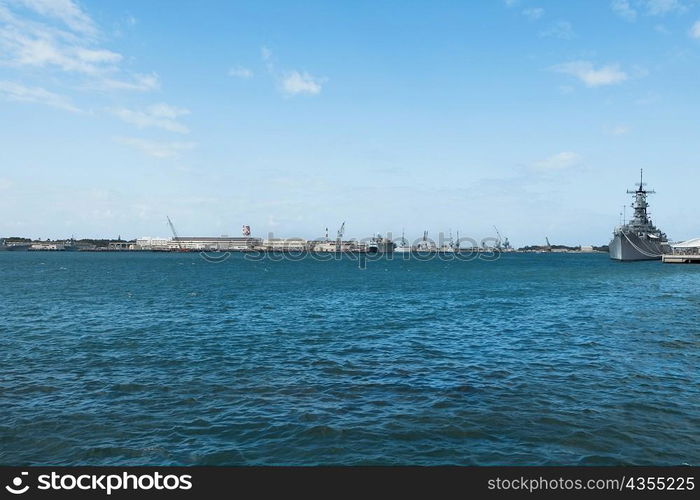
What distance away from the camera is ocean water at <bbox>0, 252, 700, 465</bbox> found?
16.5 metres

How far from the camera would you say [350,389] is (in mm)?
23297

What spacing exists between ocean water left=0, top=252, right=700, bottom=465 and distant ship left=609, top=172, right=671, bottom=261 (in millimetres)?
139173

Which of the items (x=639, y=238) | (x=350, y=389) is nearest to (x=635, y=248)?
(x=639, y=238)

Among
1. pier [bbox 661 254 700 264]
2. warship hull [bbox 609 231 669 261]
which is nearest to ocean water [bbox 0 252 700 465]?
pier [bbox 661 254 700 264]

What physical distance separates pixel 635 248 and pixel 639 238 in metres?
3.88

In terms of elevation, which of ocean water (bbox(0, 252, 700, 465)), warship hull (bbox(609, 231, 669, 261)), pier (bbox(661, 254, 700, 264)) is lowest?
ocean water (bbox(0, 252, 700, 465))

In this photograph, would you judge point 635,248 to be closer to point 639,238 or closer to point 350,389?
point 639,238

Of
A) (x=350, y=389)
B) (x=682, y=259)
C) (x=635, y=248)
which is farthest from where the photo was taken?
(x=635, y=248)

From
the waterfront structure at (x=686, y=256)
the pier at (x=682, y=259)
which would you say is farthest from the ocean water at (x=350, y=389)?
the waterfront structure at (x=686, y=256)

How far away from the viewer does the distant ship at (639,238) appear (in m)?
169

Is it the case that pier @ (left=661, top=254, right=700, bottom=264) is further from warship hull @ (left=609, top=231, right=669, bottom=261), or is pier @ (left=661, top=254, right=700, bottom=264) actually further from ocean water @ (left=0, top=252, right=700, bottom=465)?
ocean water @ (left=0, top=252, right=700, bottom=465)
